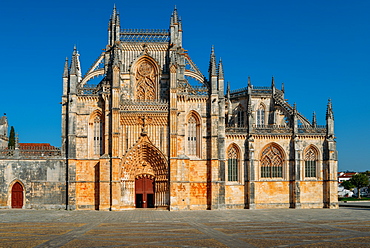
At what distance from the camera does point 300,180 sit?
5438 centimetres

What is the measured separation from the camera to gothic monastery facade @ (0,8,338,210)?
160 ft

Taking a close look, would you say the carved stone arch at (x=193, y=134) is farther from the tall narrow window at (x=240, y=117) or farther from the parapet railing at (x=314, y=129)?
the tall narrow window at (x=240, y=117)

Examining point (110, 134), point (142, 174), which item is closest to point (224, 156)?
point (142, 174)

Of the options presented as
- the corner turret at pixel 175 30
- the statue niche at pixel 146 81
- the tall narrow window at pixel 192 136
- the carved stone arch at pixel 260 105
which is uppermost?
the corner turret at pixel 175 30

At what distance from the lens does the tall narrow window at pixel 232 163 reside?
177ft

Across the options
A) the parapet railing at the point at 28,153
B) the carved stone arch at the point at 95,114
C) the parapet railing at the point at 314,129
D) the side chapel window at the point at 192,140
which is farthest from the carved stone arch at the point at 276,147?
the parapet railing at the point at 28,153

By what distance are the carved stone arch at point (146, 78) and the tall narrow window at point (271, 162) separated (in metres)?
14.8

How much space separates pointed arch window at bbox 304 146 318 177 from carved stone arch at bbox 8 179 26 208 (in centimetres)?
3254

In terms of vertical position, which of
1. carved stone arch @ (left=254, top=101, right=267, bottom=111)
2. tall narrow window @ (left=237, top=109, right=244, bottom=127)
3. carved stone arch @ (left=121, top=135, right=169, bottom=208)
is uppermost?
→ carved stone arch @ (left=254, top=101, right=267, bottom=111)

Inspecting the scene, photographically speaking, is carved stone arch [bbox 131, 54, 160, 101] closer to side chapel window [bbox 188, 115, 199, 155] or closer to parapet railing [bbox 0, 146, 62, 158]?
side chapel window [bbox 188, 115, 199, 155]

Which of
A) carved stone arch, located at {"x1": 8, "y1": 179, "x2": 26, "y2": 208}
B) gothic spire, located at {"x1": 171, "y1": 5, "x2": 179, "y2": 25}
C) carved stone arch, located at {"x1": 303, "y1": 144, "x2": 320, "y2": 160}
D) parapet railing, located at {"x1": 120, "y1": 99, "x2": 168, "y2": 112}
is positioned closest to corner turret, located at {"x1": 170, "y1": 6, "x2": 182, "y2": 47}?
gothic spire, located at {"x1": 171, "y1": 5, "x2": 179, "y2": 25}

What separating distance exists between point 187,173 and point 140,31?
1789 cm

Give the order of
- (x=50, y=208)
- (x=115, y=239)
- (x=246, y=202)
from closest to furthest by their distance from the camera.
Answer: (x=115, y=239) < (x=50, y=208) < (x=246, y=202)

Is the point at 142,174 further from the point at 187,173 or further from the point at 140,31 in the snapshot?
the point at 140,31
